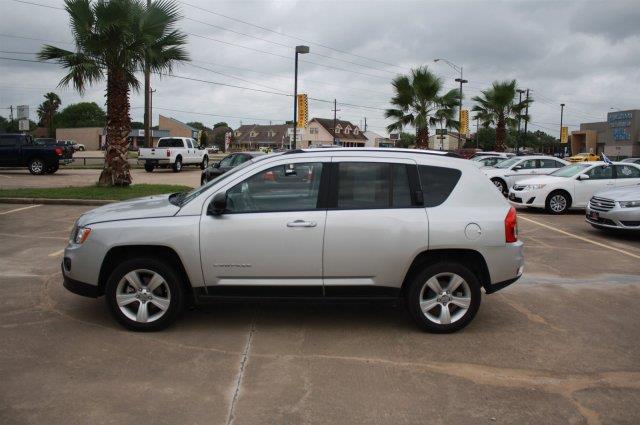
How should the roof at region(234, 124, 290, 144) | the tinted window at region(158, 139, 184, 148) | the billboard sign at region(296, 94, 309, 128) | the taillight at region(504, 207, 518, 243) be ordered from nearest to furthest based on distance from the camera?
the taillight at region(504, 207, 518, 243)
the billboard sign at region(296, 94, 309, 128)
the tinted window at region(158, 139, 184, 148)
the roof at region(234, 124, 290, 144)

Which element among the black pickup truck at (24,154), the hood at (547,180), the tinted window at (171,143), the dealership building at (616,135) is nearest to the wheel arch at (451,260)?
the hood at (547,180)

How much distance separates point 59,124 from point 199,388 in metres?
127

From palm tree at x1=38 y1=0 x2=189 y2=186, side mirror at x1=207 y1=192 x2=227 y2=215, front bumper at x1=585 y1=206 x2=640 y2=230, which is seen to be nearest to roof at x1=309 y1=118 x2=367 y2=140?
palm tree at x1=38 y1=0 x2=189 y2=186

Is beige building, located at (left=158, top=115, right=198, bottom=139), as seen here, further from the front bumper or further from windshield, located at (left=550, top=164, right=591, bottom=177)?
the front bumper

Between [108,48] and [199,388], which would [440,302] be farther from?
[108,48]

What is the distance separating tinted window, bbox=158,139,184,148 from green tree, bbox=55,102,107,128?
3750 inches

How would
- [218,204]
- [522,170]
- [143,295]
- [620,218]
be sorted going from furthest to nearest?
[522,170] → [620,218] → [143,295] → [218,204]

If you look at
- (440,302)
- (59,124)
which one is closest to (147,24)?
(440,302)

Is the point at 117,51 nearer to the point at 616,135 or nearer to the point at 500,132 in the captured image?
the point at 500,132

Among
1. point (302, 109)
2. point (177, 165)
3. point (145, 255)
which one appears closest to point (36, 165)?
point (177, 165)

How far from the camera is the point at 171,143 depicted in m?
31.9

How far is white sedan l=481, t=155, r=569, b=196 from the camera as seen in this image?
63.9 feet

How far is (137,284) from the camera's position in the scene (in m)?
5.14

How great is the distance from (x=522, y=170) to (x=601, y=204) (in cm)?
837
